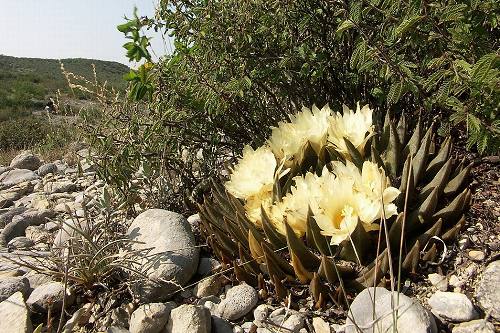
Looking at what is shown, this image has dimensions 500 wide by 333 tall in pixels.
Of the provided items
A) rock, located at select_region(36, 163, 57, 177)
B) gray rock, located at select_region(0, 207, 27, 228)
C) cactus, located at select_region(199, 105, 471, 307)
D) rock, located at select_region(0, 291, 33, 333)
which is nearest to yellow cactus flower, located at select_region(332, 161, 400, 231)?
cactus, located at select_region(199, 105, 471, 307)

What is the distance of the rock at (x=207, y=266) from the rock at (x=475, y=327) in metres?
1.29

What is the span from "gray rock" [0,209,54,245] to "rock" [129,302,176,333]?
6.92ft

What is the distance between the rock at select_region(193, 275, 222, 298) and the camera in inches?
104

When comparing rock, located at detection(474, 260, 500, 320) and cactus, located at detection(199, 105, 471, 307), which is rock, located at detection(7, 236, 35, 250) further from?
rock, located at detection(474, 260, 500, 320)

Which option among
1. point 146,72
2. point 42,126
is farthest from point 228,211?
point 42,126

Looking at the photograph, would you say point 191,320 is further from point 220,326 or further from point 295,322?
point 295,322

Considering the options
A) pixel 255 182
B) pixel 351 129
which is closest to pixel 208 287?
→ pixel 255 182

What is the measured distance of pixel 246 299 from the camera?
7.90 ft

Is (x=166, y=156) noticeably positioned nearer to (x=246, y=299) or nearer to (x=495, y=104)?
(x=246, y=299)

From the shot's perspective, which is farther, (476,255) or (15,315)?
(15,315)

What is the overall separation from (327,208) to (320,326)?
1.65 feet

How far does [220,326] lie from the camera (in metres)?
2.35

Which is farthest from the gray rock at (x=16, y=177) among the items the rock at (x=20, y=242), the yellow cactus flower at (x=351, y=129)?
the yellow cactus flower at (x=351, y=129)

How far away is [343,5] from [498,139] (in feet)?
3.69
